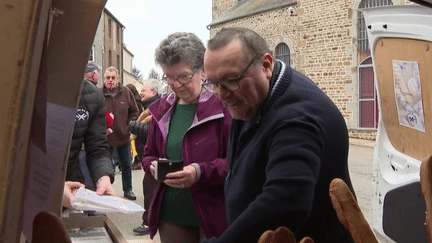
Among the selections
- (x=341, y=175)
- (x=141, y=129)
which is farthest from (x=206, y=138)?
(x=141, y=129)

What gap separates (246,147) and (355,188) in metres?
6.56

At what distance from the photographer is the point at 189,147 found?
2.67 metres

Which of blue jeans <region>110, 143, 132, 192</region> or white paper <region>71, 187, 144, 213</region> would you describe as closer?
white paper <region>71, 187, 144, 213</region>

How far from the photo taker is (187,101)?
2.78 meters

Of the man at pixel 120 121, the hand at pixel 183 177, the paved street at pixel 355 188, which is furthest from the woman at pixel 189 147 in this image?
the man at pixel 120 121

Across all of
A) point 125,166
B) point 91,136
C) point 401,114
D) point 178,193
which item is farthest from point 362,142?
point 178,193

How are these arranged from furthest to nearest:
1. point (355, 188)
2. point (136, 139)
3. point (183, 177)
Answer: point (136, 139), point (355, 188), point (183, 177)

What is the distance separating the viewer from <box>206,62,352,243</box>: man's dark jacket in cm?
151

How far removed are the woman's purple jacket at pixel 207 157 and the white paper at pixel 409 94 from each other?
0.87 m

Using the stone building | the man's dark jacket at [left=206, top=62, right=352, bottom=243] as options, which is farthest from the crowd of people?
the stone building

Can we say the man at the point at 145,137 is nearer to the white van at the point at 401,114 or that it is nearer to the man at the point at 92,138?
the man at the point at 92,138

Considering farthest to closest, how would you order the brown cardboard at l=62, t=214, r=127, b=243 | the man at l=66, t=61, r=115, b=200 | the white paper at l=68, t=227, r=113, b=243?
the man at l=66, t=61, r=115, b=200, the brown cardboard at l=62, t=214, r=127, b=243, the white paper at l=68, t=227, r=113, b=243

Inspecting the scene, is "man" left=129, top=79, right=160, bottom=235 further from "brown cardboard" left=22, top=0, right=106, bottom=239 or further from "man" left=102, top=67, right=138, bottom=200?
"brown cardboard" left=22, top=0, right=106, bottom=239

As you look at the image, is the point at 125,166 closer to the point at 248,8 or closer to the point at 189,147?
the point at 189,147
